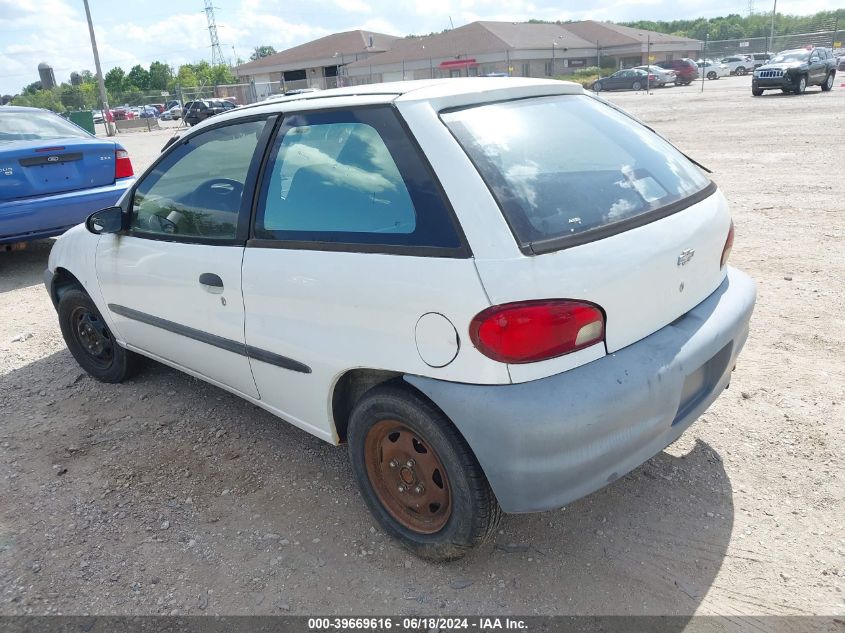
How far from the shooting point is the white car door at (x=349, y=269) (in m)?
2.24

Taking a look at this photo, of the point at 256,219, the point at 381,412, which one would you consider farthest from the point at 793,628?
the point at 256,219

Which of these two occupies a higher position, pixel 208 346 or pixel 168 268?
pixel 168 268

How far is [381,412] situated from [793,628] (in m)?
1.56

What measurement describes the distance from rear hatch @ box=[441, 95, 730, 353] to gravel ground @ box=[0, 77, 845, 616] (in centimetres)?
88

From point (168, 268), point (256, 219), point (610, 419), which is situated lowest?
point (610, 419)

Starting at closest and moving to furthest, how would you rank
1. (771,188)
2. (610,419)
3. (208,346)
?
(610,419)
(208,346)
(771,188)

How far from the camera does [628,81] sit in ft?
137

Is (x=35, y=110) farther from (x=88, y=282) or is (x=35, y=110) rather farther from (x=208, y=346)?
(x=208, y=346)

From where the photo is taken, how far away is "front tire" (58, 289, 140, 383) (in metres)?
4.19

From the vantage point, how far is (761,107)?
66.7 ft

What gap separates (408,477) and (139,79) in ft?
345

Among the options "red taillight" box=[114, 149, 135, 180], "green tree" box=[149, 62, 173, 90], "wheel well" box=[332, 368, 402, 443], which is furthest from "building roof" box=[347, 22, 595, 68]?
"wheel well" box=[332, 368, 402, 443]

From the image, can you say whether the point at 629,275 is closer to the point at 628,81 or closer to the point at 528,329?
the point at 528,329

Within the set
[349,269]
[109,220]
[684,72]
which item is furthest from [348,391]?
[684,72]
